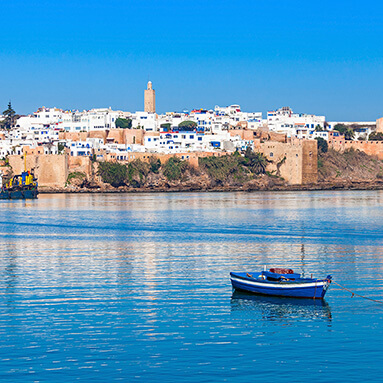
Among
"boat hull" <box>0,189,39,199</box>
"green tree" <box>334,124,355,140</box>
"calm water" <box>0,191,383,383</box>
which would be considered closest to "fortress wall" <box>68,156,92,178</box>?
"boat hull" <box>0,189,39,199</box>

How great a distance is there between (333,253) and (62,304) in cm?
988

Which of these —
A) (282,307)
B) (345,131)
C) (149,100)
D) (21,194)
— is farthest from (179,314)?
(149,100)

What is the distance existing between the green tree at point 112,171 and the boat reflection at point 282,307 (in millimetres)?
55555

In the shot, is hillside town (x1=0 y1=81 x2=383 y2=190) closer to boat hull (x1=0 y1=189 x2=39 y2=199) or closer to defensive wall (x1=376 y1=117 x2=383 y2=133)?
defensive wall (x1=376 y1=117 x2=383 y2=133)

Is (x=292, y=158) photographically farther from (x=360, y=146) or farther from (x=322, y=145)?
(x=360, y=146)

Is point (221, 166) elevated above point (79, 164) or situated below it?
below

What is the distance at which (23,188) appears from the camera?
62875 millimetres

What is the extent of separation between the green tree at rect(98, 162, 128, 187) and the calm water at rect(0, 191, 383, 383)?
43.8m

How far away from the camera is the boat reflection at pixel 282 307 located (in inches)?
476

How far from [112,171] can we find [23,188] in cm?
933

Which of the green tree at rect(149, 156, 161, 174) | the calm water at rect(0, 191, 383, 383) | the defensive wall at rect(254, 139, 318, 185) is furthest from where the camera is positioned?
the defensive wall at rect(254, 139, 318, 185)

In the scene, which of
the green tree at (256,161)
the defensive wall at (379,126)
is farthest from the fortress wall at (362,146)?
the green tree at (256,161)

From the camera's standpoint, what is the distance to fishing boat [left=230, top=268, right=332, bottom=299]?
42.9 ft

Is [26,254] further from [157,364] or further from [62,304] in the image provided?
[157,364]
